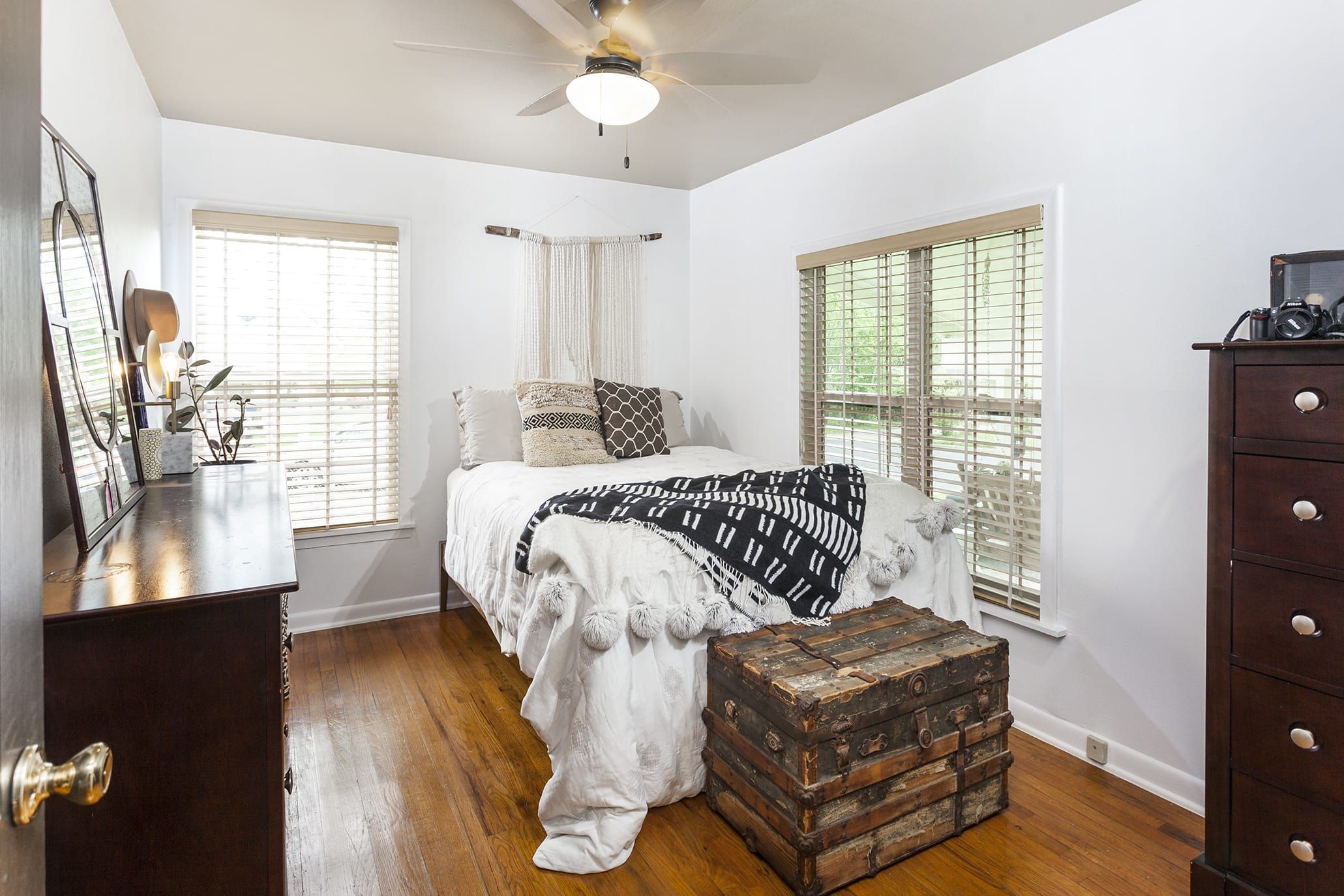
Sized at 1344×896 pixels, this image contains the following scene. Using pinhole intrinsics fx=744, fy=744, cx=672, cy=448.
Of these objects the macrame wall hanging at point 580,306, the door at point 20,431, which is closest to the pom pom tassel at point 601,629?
the door at point 20,431

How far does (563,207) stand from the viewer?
171 inches

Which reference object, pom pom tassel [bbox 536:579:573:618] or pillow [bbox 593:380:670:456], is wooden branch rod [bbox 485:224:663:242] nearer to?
pillow [bbox 593:380:670:456]

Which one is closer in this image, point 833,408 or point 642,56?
point 642,56

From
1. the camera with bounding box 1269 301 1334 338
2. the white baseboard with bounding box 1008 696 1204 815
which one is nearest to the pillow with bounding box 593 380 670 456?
the white baseboard with bounding box 1008 696 1204 815

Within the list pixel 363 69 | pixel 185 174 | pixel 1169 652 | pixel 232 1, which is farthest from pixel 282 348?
pixel 1169 652

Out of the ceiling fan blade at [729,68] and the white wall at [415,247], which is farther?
the white wall at [415,247]

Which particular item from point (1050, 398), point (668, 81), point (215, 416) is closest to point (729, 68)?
point (668, 81)

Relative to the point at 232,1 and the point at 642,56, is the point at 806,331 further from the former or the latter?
the point at 232,1

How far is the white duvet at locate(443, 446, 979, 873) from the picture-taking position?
2.00 m

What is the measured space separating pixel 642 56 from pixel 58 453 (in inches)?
79.8

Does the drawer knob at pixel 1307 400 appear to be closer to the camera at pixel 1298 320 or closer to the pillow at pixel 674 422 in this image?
the camera at pixel 1298 320

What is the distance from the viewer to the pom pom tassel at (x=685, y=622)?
2123mm

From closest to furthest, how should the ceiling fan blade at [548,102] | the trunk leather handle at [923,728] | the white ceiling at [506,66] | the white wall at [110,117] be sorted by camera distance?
the white wall at [110,117]
the trunk leather handle at [923,728]
the white ceiling at [506,66]
the ceiling fan blade at [548,102]

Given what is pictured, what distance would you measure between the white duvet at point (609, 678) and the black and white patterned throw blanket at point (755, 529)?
0.06 meters
